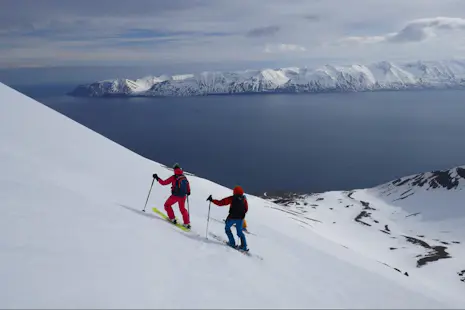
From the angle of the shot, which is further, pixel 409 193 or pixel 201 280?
pixel 409 193

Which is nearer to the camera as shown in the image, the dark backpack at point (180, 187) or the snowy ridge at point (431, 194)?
the dark backpack at point (180, 187)

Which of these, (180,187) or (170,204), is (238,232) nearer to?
(180,187)

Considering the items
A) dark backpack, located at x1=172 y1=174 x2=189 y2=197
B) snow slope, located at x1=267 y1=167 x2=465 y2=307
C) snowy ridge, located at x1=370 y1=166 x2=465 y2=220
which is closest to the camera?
dark backpack, located at x1=172 y1=174 x2=189 y2=197

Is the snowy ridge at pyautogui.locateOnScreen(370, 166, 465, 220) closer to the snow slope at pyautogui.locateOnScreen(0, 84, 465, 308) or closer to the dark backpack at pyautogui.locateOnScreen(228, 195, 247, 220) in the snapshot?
the snow slope at pyautogui.locateOnScreen(0, 84, 465, 308)

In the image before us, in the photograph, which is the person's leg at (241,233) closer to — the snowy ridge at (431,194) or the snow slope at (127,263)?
the snow slope at (127,263)

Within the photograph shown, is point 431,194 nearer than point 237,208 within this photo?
No

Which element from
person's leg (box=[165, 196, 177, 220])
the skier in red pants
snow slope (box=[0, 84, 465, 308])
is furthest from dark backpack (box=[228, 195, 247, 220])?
person's leg (box=[165, 196, 177, 220])

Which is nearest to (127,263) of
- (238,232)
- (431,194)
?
(238,232)

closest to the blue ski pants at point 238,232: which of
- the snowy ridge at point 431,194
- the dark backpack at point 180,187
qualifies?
the dark backpack at point 180,187

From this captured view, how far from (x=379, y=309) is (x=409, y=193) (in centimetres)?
13251

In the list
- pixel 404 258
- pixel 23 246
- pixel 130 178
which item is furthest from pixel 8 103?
pixel 404 258

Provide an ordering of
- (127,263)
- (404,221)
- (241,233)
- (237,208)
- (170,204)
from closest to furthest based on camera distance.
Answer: (127,263) < (241,233) < (237,208) < (170,204) < (404,221)

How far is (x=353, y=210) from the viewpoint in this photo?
10738 cm

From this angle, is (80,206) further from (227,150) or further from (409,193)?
(227,150)
